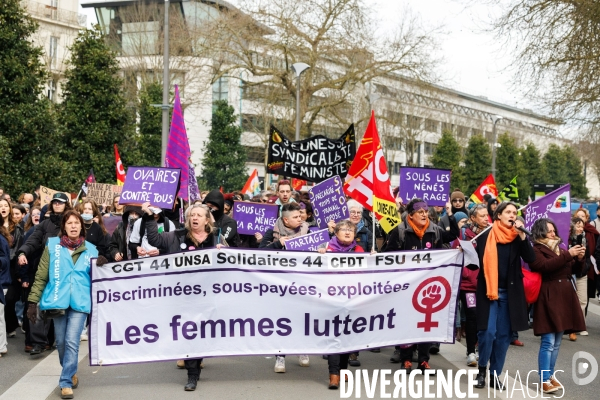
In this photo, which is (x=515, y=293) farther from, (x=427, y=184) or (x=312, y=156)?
(x=312, y=156)

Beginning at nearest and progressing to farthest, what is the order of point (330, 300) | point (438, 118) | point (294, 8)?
point (330, 300) → point (294, 8) → point (438, 118)

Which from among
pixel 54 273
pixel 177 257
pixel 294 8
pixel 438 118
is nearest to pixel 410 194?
pixel 177 257

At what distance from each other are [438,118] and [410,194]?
59.6 metres

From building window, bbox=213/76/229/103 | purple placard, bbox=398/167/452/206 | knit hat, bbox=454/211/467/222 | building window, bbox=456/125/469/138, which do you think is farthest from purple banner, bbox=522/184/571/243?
building window, bbox=456/125/469/138

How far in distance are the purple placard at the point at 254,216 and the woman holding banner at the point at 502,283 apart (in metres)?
4.94

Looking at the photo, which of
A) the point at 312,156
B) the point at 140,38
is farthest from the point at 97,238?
the point at 140,38

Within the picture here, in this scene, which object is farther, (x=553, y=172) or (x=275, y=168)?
(x=553, y=172)

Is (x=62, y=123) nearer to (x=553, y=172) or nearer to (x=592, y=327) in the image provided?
(x=592, y=327)

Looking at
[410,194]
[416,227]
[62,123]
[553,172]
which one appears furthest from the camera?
[553,172]

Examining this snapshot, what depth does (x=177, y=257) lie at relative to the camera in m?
7.93

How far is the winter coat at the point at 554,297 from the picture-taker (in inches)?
311

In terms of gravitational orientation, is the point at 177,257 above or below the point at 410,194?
below

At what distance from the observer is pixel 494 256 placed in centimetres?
798

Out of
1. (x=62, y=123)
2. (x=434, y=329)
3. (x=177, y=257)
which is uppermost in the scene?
(x=62, y=123)
